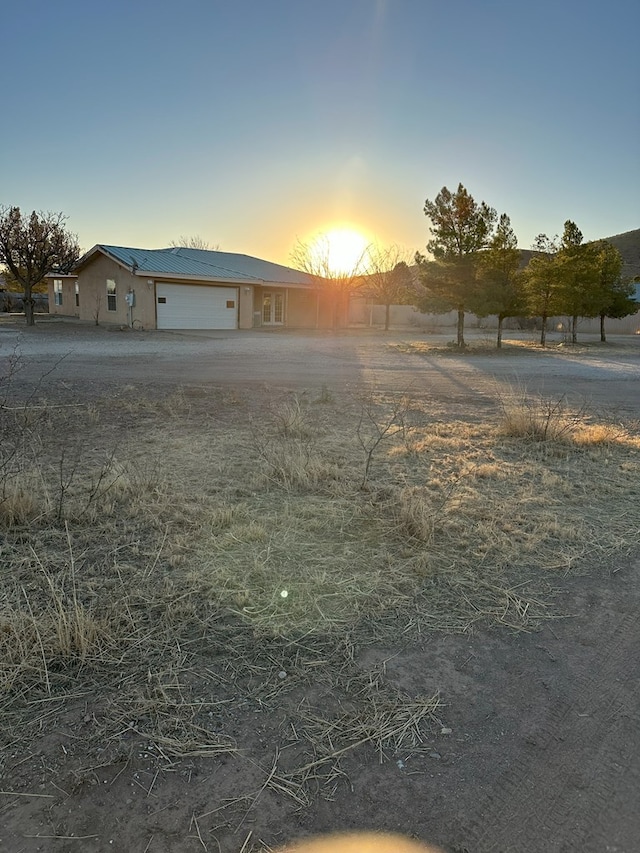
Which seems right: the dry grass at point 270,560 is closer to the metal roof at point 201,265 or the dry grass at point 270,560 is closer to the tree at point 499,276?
the tree at point 499,276

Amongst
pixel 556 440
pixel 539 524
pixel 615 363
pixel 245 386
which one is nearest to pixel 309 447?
pixel 539 524

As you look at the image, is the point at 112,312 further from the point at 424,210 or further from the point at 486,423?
the point at 486,423

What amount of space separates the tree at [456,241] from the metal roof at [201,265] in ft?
35.0

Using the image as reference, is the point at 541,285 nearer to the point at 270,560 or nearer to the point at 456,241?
the point at 456,241

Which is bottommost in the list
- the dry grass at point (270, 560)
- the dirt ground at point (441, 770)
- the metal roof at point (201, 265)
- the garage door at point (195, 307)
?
the dirt ground at point (441, 770)

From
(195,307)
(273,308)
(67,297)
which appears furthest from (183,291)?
(67,297)

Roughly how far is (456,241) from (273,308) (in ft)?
44.6

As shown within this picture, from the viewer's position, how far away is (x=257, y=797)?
1.76 m

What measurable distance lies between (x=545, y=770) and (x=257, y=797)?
3.21 ft

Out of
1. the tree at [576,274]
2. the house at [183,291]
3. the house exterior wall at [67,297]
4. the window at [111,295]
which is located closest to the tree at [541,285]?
the tree at [576,274]

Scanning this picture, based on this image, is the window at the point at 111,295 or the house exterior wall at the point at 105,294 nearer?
the house exterior wall at the point at 105,294

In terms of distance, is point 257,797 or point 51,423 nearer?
point 257,797

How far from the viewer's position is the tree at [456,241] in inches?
790

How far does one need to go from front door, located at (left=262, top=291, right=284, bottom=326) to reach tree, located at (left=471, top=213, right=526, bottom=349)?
13.8m
